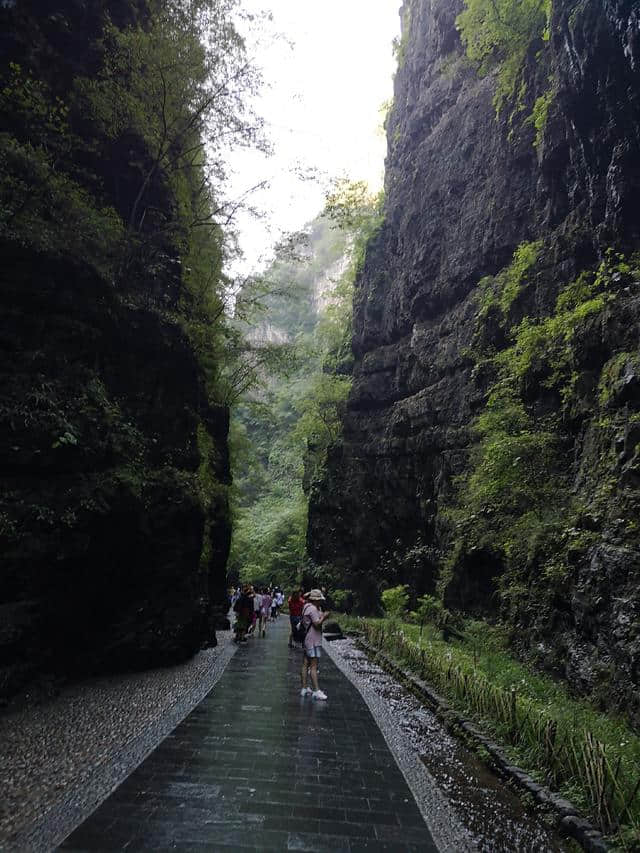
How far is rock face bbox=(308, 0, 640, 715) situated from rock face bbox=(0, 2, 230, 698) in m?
7.55

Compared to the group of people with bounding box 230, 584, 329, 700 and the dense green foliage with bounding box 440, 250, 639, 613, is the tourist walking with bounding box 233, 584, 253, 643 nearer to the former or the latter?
the group of people with bounding box 230, 584, 329, 700

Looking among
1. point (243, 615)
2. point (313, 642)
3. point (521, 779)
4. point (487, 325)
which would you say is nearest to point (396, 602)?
point (243, 615)

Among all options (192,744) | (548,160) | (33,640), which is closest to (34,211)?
(33,640)

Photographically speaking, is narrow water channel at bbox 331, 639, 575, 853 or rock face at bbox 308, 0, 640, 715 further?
rock face at bbox 308, 0, 640, 715

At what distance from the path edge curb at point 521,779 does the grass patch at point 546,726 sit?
105 mm

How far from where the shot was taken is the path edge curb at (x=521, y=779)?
413 cm

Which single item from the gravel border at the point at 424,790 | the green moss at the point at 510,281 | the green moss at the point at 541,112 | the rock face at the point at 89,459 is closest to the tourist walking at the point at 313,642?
the gravel border at the point at 424,790

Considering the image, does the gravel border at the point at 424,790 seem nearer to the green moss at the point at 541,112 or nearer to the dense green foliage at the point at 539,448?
the dense green foliage at the point at 539,448

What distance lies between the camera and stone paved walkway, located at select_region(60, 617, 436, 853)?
13.2ft

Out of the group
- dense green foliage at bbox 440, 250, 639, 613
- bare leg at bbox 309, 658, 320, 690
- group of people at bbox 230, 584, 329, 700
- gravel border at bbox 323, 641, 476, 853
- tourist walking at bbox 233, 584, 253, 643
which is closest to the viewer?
gravel border at bbox 323, 641, 476, 853

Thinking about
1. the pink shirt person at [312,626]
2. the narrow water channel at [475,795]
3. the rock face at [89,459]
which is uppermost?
the rock face at [89,459]

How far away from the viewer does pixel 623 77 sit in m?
11.5

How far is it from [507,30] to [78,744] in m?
21.8

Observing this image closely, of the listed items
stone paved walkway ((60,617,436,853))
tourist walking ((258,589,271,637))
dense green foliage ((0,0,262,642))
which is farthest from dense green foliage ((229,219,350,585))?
stone paved walkway ((60,617,436,853))
